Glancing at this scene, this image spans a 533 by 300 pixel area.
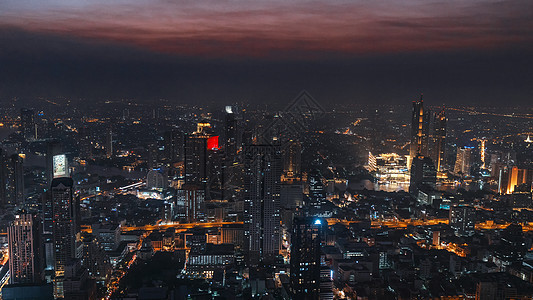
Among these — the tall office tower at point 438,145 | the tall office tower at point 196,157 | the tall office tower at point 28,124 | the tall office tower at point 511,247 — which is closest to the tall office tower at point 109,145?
the tall office tower at point 28,124

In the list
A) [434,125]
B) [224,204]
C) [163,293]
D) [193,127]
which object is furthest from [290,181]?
[434,125]

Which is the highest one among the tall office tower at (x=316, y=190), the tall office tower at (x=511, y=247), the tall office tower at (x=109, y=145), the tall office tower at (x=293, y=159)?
the tall office tower at (x=293, y=159)

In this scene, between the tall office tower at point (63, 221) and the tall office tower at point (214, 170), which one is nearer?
the tall office tower at point (63, 221)

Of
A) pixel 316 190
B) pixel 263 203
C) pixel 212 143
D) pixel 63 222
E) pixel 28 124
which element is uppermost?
pixel 28 124

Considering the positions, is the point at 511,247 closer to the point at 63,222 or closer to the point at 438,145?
the point at 438,145

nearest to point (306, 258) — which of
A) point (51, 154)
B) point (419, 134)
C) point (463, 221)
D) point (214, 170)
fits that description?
point (463, 221)

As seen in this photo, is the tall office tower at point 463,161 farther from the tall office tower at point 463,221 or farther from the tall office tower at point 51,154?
the tall office tower at point 51,154

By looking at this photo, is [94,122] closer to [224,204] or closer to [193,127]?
[193,127]
